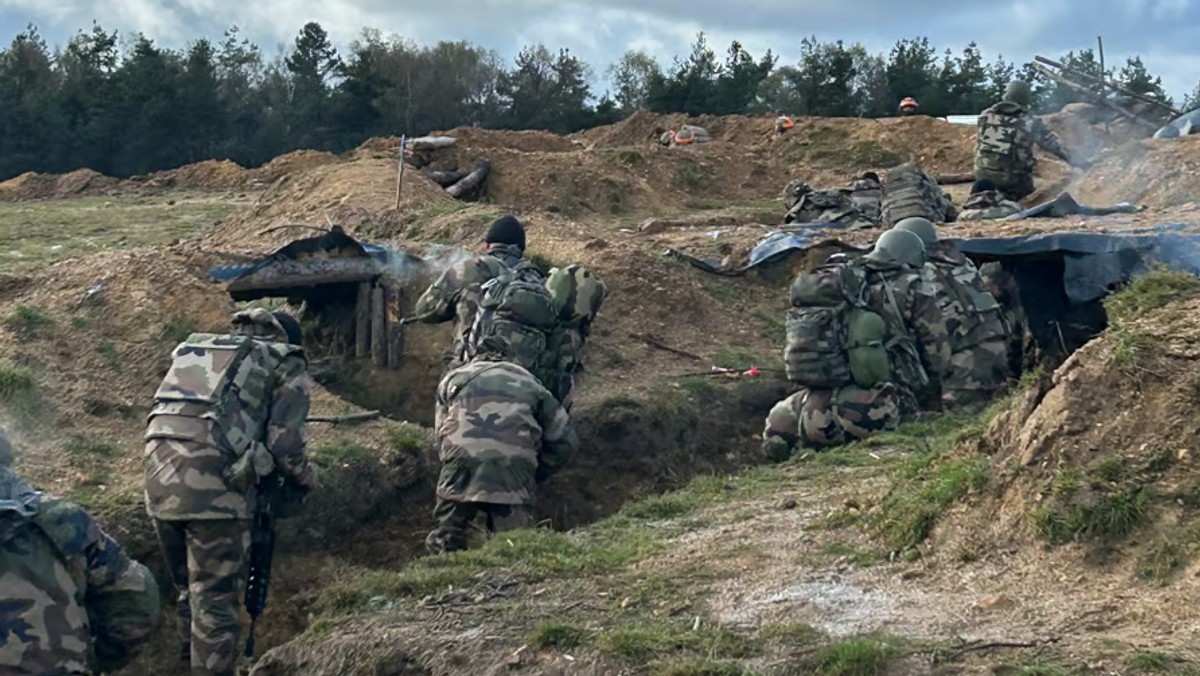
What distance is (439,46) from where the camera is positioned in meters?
52.1

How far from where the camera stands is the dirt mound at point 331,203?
1661cm

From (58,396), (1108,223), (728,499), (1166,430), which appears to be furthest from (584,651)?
(1108,223)

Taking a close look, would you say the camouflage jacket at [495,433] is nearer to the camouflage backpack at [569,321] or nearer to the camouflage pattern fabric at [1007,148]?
the camouflage backpack at [569,321]

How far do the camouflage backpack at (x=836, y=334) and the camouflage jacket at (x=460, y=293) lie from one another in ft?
6.89

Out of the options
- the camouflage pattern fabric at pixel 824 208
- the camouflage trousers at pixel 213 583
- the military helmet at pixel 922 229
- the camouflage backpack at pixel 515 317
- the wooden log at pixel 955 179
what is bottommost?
the camouflage trousers at pixel 213 583

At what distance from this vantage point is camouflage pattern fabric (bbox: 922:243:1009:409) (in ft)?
37.1

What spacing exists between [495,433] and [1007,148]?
973 cm

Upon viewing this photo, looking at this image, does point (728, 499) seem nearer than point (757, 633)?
No

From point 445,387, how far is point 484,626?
2960 millimetres

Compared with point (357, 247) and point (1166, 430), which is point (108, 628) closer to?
point (1166, 430)

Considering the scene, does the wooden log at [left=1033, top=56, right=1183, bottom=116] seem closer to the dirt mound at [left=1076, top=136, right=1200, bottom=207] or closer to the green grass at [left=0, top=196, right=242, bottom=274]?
the dirt mound at [left=1076, top=136, right=1200, bottom=207]

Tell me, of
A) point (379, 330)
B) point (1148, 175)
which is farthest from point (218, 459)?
point (1148, 175)

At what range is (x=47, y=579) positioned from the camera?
18.6 feet

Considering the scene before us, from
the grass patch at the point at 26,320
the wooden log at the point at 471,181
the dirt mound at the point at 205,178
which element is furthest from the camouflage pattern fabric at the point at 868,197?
the dirt mound at the point at 205,178
